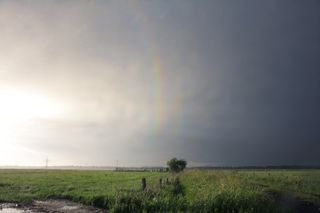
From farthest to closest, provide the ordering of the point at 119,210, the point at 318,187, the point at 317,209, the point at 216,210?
the point at 318,187 → the point at 317,209 → the point at 119,210 → the point at 216,210

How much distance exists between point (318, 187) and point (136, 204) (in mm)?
23438

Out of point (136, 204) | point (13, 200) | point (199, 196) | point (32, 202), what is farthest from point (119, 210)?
point (13, 200)

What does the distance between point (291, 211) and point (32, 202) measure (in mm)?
22652

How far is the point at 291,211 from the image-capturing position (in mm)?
26500

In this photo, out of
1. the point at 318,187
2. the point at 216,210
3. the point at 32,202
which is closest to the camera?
the point at 216,210

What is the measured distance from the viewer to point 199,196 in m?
27.2

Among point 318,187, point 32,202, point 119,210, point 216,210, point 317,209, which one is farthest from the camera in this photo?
point 318,187

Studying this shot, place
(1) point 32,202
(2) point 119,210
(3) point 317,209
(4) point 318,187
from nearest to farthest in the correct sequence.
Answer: (2) point 119,210 < (3) point 317,209 < (1) point 32,202 < (4) point 318,187

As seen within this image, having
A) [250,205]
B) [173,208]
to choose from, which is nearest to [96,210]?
[173,208]

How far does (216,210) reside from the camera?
24094 millimetres

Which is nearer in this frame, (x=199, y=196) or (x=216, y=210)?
(x=216, y=210)

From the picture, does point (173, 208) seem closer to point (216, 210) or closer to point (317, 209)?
point (216, 210)

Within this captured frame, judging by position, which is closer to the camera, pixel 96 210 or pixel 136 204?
pixel 136 204

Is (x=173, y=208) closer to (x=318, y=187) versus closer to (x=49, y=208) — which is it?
(x=49, y=208)
